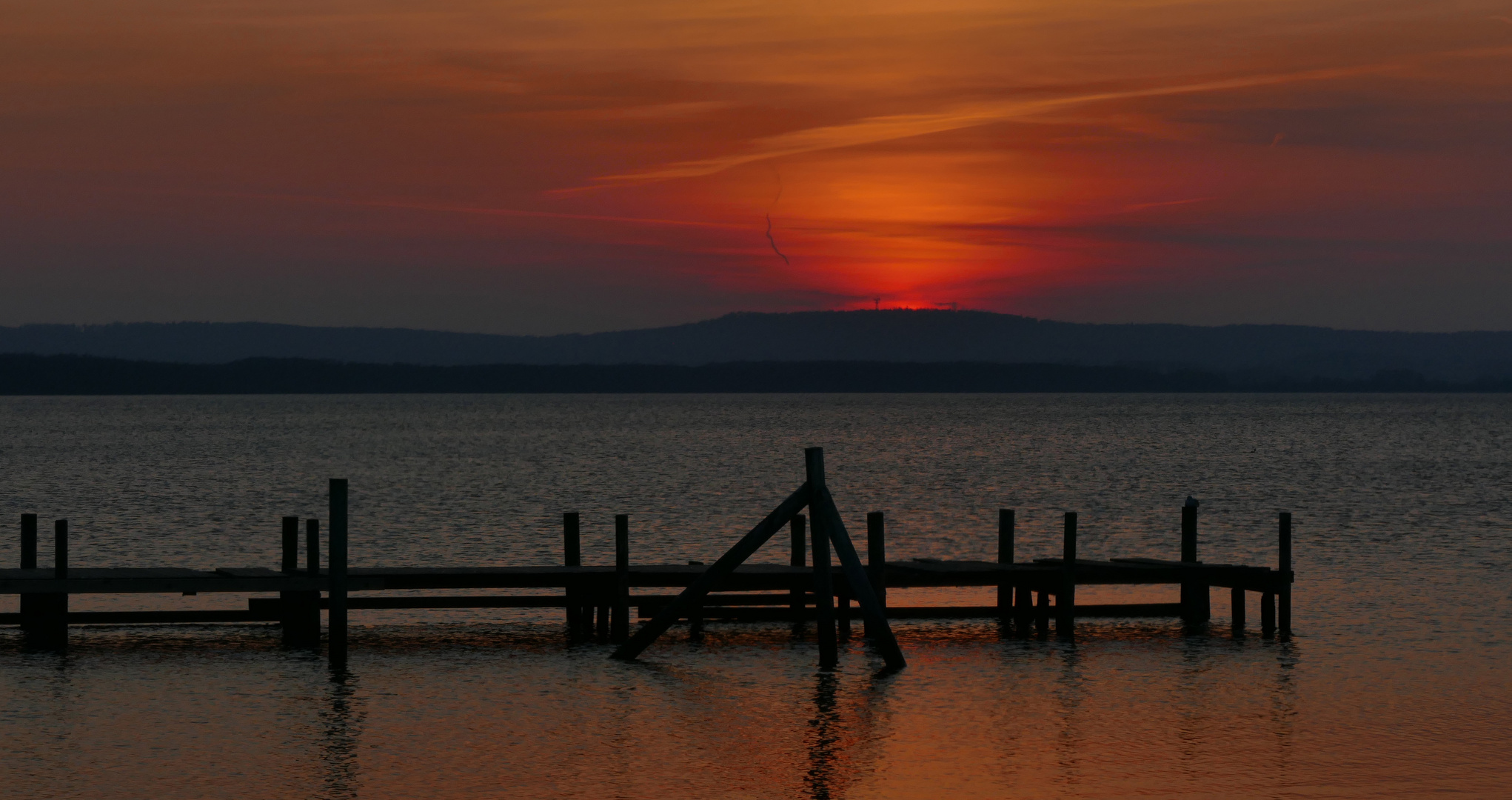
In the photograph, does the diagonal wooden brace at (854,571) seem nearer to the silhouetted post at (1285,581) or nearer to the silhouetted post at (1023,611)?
the silhouetted post at (1023,611)

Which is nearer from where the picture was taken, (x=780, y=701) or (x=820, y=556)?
(x=780, y=701)

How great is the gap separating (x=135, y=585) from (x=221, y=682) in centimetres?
312

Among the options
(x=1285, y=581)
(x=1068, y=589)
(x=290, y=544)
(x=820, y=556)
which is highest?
(x=820, y=556)

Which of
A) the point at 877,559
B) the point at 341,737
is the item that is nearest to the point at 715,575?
the point at 877,559

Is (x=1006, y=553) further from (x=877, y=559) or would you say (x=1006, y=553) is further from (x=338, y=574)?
(x=338, y=574)

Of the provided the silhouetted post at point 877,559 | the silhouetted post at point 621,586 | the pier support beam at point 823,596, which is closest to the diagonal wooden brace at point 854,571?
the pier support beam at point 823,596

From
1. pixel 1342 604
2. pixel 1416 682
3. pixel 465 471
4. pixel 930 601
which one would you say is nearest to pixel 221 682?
pixel 930 601

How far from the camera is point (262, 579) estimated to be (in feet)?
82.4

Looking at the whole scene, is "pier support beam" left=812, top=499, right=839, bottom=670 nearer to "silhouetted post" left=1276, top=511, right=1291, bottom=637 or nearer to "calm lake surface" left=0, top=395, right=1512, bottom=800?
"calm lake surface" left=0, top=395, right=1512, bottom=800

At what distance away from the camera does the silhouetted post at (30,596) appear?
85.6 feet

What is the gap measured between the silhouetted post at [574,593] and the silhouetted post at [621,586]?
1.18m

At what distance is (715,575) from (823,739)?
502cm

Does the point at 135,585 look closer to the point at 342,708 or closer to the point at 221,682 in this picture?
the point at 221,682

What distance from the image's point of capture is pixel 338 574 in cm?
2341
